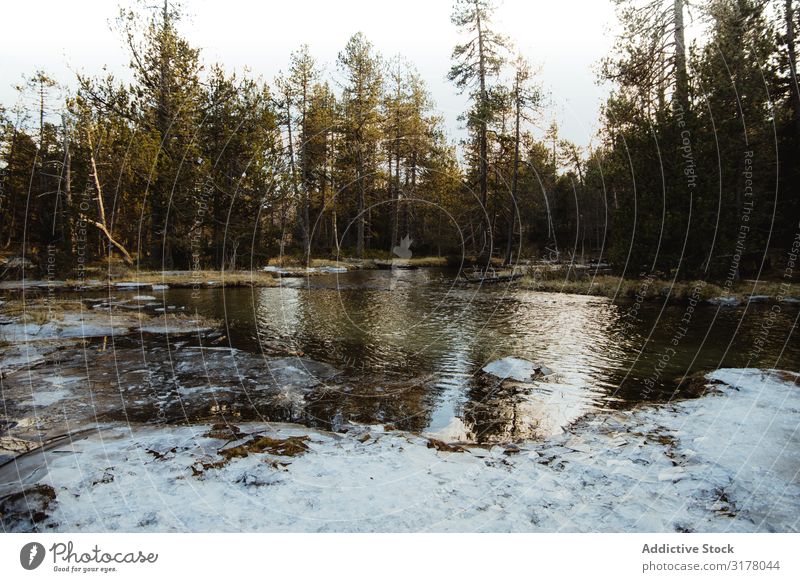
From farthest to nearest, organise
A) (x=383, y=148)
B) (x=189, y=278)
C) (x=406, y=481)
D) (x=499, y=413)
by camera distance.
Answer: (x=383, y=148)
(x=189, y=278)
(x=499, y=413)
(x=406, y=481)

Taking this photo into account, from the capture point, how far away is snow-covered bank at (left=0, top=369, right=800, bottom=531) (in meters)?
A: 3.35

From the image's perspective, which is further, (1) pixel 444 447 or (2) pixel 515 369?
(2) pixel 515 369

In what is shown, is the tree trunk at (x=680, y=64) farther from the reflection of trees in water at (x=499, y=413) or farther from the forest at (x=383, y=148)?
the reflection of trees in water at (x=499, y=413)

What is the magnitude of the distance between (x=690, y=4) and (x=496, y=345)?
17164 mm

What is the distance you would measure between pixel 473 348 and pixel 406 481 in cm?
693

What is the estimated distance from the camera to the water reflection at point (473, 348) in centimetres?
663

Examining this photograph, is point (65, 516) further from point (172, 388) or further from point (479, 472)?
point (172, 388)

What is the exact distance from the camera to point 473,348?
1071cm

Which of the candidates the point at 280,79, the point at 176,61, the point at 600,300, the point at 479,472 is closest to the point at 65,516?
the point at 479,472

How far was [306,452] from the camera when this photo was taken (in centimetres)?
467

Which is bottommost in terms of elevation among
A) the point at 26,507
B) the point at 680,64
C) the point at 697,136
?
the point at 26,507

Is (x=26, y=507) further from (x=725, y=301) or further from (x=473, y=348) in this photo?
(x=725, y=301)

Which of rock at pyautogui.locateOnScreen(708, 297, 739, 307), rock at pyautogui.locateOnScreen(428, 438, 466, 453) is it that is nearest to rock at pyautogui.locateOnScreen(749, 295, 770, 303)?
rock at pyautogui.locateOnScreen(708, 297, 739, 307)

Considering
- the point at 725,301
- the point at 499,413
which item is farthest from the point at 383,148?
the point at 499,413
